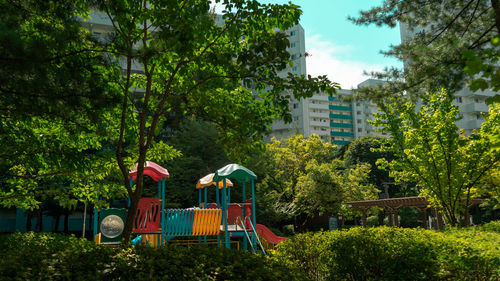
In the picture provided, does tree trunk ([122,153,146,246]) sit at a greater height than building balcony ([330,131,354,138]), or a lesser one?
lesser

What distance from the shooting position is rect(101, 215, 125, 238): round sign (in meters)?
12.0

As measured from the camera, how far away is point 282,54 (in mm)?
6496

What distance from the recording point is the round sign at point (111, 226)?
39.4ft

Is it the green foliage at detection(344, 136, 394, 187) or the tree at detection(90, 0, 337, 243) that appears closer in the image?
the tree at detection(90, 0, 337, 243)

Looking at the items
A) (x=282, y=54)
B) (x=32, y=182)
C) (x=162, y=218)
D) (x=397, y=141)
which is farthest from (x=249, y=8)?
(x=162, y=218)

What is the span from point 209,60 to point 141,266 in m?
3.91

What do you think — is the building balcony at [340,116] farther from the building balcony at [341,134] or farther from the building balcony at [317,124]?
the building balcony at [341,134]

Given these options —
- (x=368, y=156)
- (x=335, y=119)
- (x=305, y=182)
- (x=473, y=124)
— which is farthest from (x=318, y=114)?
(x=305, y=182)

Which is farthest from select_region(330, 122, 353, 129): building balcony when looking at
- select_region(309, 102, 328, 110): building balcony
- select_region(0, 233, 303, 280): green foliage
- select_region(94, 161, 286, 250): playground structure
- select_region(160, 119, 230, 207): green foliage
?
select_region(0, 233, 303, 280): green foliage

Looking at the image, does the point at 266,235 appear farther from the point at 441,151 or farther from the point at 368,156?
the point at 368,156

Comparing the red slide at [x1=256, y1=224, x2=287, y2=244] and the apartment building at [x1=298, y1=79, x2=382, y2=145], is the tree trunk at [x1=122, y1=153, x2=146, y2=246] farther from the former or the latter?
the apartment building at [x1=298, y1=79, x2=382, y2=145]

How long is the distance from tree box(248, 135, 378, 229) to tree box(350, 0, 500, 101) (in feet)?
48.7

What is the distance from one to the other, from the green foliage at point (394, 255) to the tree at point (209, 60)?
244 centimetres

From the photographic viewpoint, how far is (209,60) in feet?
22.2
